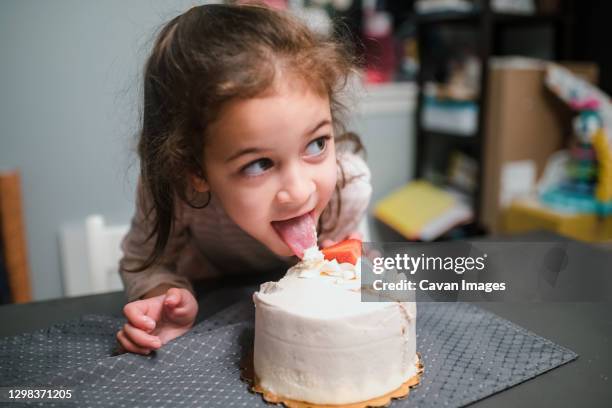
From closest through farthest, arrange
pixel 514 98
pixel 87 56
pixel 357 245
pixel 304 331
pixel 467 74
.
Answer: pixel 304 331, pixel 357 245, pixel 87 56, pixel 514 98, pixel 467 74

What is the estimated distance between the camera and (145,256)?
2.74 feet

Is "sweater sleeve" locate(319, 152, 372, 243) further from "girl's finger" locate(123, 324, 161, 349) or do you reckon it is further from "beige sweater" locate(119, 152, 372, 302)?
"girl's finger" locate(123, 324, 161, 349)

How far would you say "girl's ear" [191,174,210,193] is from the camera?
2.16 feet

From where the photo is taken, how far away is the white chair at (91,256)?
1.34 meters

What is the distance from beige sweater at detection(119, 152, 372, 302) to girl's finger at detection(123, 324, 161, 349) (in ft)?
0.54

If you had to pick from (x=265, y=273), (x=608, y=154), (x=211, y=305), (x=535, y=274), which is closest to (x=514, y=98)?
(x=608, y=154)

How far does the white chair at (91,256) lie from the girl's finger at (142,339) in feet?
A: 2.25

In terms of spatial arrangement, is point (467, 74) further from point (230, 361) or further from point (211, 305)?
point (230, 361)

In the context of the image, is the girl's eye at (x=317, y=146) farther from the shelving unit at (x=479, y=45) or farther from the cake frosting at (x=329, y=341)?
the shelving unit at (x=479, y=45)

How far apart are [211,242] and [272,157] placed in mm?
385

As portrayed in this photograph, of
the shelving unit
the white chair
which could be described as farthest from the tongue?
the shelving unit

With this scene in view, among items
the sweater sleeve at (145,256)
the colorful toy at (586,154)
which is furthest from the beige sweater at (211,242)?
the colorful toy at (586,154)

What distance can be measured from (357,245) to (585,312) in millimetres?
363

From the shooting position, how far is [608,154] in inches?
67.6
